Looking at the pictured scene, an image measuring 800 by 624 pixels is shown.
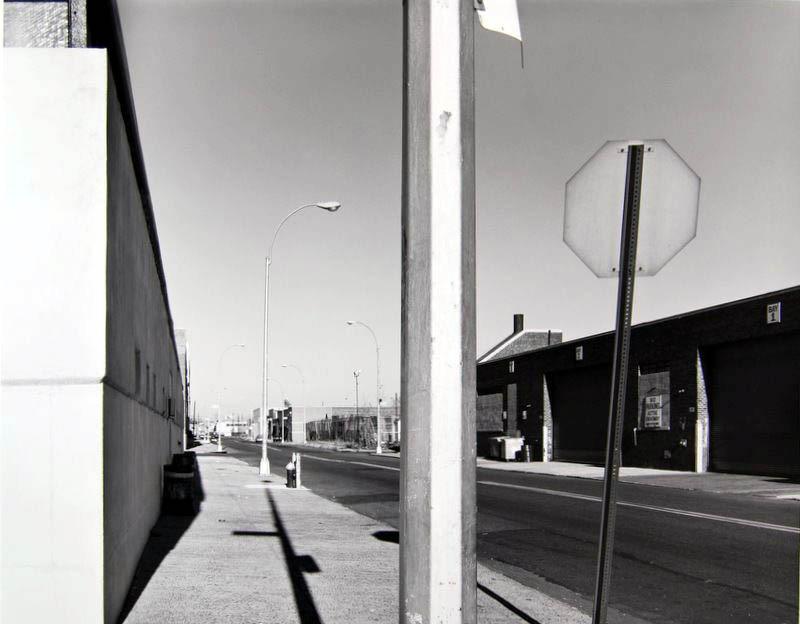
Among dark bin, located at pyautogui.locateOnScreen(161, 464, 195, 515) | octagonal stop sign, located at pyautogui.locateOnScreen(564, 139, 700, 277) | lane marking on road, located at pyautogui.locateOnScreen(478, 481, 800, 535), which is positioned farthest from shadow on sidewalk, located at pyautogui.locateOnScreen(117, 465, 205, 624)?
lane marking on road, located at pyautogui.locateOnScreen(478, 481, 800, 535)

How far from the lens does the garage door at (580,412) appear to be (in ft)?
137

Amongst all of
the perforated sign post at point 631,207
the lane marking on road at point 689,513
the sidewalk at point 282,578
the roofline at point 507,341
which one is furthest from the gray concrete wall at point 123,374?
the roofline at point 507,341

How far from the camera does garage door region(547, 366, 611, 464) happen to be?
41625mm

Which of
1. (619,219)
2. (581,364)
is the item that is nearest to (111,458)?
(619,219)

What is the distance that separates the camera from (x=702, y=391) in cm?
3328

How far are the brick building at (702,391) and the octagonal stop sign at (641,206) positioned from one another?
87.0 feet

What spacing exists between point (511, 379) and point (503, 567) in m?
42.6

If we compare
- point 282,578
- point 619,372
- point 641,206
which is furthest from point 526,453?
point 619,372

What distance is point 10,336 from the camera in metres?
6.12

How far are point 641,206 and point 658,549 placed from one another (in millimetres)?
9112

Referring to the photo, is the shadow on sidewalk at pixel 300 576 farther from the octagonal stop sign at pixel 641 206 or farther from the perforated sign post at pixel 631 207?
the octagonal stop sign at pixel 641 206

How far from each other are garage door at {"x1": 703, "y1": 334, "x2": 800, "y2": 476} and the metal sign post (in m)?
26.3

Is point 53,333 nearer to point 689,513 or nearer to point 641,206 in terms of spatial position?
point 641,206

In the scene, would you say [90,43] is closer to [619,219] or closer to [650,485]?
[619,219]
